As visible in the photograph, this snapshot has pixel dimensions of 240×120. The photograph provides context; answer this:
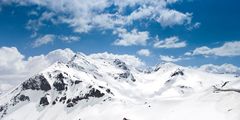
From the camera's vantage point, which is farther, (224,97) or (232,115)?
(224,97)

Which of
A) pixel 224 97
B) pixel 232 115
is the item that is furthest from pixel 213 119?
pixel 224 97

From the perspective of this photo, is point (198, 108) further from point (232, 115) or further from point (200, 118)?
point (232, 115)

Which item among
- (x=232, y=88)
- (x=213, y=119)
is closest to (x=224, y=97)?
(x=232, y=88)

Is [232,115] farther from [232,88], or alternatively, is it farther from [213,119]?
[232,88]

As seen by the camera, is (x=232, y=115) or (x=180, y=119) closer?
(x=232, y=115)

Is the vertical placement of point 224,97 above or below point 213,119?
above

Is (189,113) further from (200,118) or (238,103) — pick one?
(238,103)

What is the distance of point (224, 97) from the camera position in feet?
638

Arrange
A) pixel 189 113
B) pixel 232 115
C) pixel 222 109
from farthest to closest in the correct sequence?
1. pixel 189 113
2. pixel 222 109
3. pixel 232 115

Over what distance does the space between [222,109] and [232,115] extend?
444 inches

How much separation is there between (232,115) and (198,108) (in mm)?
26916

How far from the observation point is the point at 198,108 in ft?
655

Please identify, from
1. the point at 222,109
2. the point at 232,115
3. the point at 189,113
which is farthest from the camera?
the point at 189,113

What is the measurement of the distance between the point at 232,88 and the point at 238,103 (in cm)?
1869
